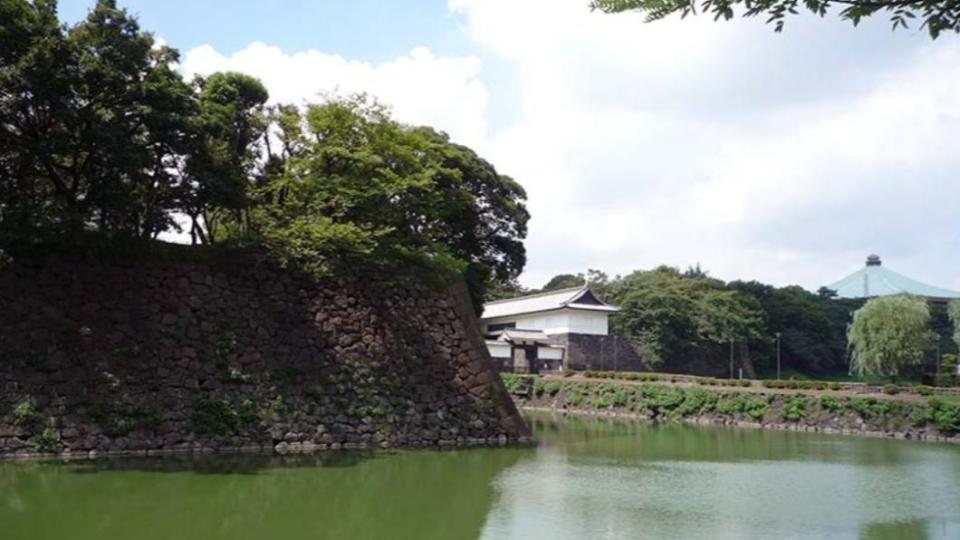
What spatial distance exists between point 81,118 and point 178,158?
1868 millimetres

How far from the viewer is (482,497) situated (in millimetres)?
9594

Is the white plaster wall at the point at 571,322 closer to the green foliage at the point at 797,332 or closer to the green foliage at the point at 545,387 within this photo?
the green foliage at the point at 545,387

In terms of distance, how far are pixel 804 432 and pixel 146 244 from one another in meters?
16.8

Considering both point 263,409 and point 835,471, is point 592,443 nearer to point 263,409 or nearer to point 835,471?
point 835,471

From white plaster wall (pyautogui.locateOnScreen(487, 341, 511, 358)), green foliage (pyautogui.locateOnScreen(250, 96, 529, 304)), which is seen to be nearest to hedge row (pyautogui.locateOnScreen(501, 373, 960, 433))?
white plaster wall (pyautogui.locateOnScreen(487, 341, 511, 358))

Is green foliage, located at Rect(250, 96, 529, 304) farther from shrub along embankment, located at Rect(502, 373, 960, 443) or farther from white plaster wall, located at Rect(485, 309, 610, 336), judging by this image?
white plaster wall, located at Rect(485, 309, 610, 336)

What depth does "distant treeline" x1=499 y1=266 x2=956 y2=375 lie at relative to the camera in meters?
36.5

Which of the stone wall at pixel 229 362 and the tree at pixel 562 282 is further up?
the tree at pixel 562 282

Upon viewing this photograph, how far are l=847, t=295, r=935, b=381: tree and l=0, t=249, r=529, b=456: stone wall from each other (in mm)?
19273

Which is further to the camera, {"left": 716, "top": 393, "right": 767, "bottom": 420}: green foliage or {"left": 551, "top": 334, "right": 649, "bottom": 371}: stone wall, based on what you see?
{"left": 551, "top": 334, "right": 649, "bottom": 371}: stone wall

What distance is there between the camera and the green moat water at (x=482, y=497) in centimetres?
768

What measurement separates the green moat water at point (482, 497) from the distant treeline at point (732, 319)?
21.8 m

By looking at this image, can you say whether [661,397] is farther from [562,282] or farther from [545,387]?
[562,282]

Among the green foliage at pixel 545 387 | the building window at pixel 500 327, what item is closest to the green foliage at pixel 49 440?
the green foliage at pixel 545 387
